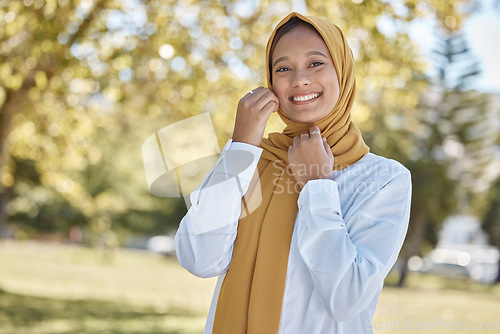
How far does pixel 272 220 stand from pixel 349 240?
258mm

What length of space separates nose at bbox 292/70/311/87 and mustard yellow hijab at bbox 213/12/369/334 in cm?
11

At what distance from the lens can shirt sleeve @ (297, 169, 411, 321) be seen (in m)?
1.29

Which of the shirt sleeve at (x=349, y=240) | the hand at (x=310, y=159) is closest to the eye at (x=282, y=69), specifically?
the hand at (x=310, y=159)

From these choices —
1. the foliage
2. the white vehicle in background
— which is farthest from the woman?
the white vehicle in background

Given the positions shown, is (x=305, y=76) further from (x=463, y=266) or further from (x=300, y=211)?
(x=463, y=266)

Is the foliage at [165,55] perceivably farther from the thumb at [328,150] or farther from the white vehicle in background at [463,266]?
the white vehicle in background at [463,266]

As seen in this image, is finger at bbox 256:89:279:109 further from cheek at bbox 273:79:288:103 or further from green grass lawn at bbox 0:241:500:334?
green grass lawn at bbox 0:241:500:334

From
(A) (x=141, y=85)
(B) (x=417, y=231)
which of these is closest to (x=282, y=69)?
(A) (x=141, y=85)

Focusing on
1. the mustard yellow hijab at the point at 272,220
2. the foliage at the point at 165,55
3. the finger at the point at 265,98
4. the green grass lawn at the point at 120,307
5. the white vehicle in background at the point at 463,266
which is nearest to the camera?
the mustard yellow hijab at the point at 272,220

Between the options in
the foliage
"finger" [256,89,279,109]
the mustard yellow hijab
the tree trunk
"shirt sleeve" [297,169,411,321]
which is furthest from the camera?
the tree trunk

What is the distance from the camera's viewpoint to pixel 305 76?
155cm

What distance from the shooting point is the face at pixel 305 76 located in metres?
1.55

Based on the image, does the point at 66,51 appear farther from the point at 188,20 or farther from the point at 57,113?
the point at 57,113

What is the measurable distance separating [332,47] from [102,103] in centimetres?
813
